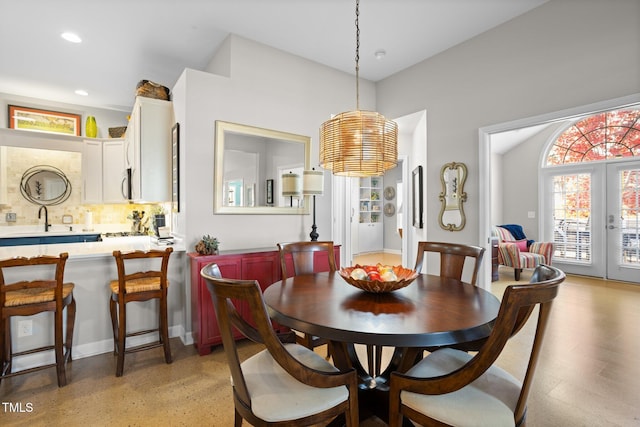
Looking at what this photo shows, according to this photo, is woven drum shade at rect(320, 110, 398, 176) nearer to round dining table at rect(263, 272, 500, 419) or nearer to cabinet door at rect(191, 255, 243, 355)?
round dining table at rect(263, 272, 500, 419)

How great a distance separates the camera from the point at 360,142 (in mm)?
1961

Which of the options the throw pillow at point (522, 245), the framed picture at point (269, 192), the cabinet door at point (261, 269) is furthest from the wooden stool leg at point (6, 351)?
the throw pillow at point (522, 245)

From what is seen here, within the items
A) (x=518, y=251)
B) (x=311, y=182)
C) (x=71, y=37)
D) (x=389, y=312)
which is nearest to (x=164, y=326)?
(x=311, y=182)

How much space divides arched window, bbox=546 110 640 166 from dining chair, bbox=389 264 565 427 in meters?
5.90

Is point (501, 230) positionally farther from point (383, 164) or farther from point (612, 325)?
point (383, 164)

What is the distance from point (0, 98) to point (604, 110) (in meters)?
7.18

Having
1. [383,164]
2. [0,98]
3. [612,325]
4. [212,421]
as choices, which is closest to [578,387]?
[612,325]

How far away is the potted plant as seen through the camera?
2775mm

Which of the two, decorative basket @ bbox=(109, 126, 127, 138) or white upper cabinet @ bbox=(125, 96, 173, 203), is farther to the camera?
decorative basket @ bbox=(109, 126, 127, 138)

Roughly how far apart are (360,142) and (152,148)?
2.51 m

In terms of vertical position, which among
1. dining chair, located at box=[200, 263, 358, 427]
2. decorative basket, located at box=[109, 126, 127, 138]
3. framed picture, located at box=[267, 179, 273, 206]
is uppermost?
decorative basket, located at box=[109, 126, 127, 138]

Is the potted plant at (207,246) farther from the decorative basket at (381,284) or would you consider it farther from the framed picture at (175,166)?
the decorative basket at (381,284)

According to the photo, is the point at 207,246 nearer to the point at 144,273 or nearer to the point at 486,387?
the point at 144,273

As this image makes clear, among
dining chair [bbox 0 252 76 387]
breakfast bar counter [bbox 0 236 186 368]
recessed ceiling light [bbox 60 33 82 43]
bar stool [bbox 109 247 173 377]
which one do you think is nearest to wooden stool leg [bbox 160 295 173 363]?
bar stool [bbox 109 247 173 377]
